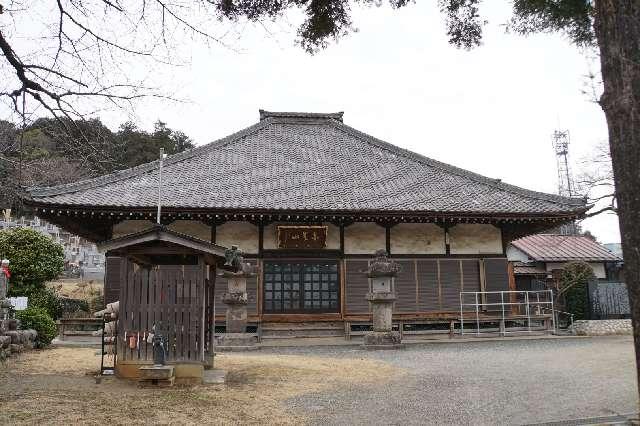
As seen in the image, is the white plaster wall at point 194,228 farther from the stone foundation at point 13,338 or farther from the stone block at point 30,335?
the stone foundation at point 13,338

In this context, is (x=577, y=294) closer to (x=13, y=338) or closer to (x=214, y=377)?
(x=214, y=377)

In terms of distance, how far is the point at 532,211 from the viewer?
622 inches

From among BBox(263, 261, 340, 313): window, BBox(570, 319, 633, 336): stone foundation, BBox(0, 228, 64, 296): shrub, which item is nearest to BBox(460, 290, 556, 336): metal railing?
BBox(570, 319, 633, 336): stone foundation

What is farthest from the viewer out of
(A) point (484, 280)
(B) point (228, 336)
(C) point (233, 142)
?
(C) point (233, 142)

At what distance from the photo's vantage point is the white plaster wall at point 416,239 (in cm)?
1653

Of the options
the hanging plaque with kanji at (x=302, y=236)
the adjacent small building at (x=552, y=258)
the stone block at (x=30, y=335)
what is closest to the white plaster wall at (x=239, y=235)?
the hanging plaque with kanji at (x=302, y=236)

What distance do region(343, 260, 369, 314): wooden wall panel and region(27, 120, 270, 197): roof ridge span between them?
7615mm

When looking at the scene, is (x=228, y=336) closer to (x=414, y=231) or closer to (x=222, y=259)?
(x=222, y=259)

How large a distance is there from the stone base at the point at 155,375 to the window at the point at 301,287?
845cm

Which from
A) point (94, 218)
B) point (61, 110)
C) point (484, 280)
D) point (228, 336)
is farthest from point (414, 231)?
point (61, 110)

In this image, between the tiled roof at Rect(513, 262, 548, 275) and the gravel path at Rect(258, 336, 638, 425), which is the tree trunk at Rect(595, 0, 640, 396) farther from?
the tiled roof at Rect(513, 262, 548, 275)

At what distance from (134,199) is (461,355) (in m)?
10.2

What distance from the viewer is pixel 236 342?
13.4 metres

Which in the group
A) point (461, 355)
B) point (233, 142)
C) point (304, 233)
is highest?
point (233, 142)
